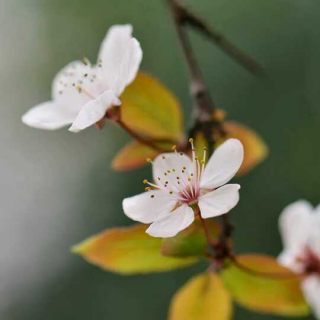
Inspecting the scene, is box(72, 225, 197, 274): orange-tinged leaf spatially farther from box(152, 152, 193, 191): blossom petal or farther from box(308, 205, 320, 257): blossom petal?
box(308, 205, 320, 257): blossom petal

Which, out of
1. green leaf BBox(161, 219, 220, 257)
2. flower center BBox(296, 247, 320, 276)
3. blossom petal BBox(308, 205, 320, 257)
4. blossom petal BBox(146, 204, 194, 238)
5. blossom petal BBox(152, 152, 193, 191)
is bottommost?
flower center BBox(296, 247, 320, 276)

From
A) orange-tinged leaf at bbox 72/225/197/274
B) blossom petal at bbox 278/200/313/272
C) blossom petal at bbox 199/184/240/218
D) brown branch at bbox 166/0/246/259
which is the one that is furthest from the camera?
blossom petal at bbox 278/200/313/272

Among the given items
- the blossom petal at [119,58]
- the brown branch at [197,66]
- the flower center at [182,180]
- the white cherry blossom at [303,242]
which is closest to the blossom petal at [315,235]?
the white cherry blossom at [303,242]

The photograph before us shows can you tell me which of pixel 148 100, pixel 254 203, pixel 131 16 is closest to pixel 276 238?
pixel 254 203

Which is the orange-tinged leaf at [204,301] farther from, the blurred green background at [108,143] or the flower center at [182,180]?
the blurred green background at [108,143]

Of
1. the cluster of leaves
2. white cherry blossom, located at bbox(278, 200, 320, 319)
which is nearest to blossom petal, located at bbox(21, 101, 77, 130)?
the cluster of leaves

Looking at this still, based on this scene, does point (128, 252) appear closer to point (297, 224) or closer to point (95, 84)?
point (95, 84)
